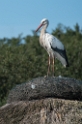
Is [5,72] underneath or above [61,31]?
underneath

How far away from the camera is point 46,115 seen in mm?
19062

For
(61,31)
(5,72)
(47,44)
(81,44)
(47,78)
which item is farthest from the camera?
(61,31)

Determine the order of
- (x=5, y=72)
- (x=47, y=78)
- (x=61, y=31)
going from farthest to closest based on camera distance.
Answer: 1. (x=61, y=31)
2. (x=5, y=72)
3. (x=47, y=78)

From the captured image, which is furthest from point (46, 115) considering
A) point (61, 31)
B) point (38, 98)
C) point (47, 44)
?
point (61, 31)

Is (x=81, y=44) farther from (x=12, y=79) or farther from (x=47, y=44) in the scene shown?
(x=47, y=44)

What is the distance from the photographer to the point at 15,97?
762 inches

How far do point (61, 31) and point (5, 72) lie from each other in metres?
28.3

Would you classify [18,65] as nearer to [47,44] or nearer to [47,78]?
[47,44]

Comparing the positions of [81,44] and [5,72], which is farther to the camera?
[81,44]

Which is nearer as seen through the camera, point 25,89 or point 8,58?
point 25,89

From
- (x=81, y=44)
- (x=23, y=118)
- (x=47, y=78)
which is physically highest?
(x=81, y=44)

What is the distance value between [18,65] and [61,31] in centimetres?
2702

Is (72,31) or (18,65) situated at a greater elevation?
(72,31)

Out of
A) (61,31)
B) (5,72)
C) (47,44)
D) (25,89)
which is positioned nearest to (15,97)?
(25,89)
